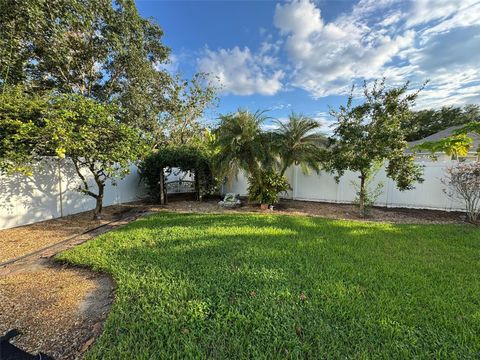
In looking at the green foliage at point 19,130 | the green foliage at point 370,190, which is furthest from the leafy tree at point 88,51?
the green foliage at point 370,190

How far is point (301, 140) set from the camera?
8.39 metres

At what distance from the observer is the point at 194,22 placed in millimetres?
8180

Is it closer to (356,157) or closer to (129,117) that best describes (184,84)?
(129,117)

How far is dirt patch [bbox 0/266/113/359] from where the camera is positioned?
1940 mm

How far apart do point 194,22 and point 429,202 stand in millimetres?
10968

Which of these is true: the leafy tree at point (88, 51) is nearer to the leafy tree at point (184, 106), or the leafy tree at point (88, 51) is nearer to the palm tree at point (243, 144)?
the leafy tree at point (184, 106)

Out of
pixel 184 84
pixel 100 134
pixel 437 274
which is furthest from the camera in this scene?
pixel 184 84

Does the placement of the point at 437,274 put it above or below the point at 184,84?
below

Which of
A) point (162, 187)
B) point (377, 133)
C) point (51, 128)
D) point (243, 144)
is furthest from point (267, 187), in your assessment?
point (51, 128)

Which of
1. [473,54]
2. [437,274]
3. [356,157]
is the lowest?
[437,274]

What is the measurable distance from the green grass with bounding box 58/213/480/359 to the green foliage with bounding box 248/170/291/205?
10.4 feet

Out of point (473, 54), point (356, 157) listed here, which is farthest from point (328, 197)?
point (473, 54)

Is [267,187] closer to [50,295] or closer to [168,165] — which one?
[168,165]

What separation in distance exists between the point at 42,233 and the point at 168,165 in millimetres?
4562
